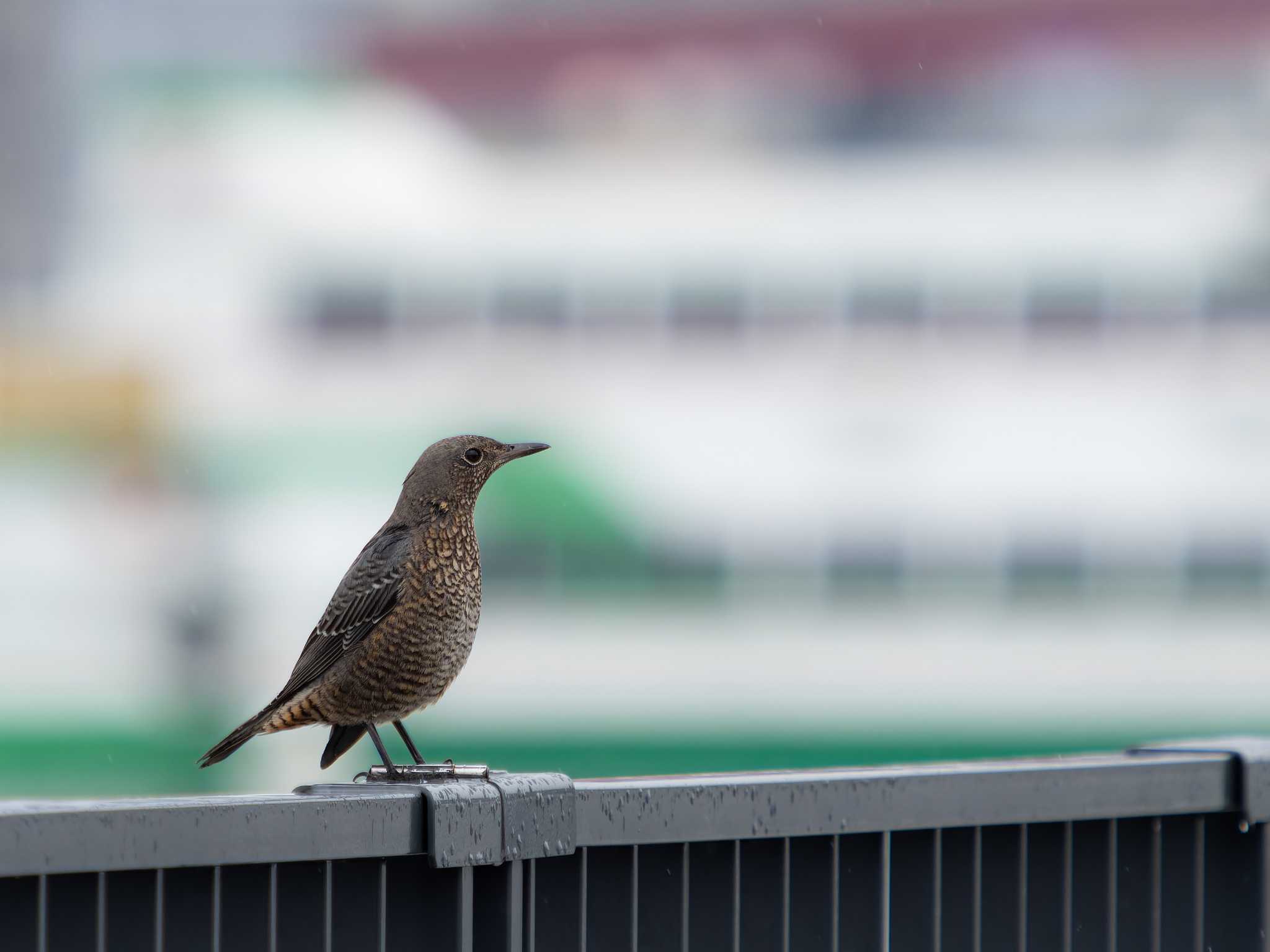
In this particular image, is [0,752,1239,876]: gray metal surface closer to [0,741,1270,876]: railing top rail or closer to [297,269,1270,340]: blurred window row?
[0,741,1270,876]: railing top rail

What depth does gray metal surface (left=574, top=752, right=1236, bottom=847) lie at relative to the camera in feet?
5.84

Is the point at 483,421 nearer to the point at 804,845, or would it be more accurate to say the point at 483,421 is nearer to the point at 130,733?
the point at 130,733

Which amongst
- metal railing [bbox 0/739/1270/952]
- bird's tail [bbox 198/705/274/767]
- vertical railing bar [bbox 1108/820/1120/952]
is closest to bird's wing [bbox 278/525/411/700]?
bird's tail [bbox 198/705/274/767]

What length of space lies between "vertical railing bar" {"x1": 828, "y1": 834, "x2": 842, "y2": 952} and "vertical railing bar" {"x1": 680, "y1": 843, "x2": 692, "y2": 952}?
172 millimetres

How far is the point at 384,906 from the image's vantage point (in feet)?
5.44

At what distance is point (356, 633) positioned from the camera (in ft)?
9.07

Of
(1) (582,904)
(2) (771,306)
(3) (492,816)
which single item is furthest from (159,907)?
(2) (771,306)

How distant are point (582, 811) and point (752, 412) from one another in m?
19.6

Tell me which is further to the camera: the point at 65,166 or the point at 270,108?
the point at 65,166

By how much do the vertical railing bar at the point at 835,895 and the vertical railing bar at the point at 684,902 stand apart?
172 millimetres

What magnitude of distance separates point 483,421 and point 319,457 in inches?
97.2

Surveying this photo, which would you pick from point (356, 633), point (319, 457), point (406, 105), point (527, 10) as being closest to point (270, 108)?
point (406, 105)

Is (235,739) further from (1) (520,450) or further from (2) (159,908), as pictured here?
(2) (159,908)

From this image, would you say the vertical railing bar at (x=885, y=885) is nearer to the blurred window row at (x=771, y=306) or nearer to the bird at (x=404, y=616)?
the bird at (x=404, y=616)
